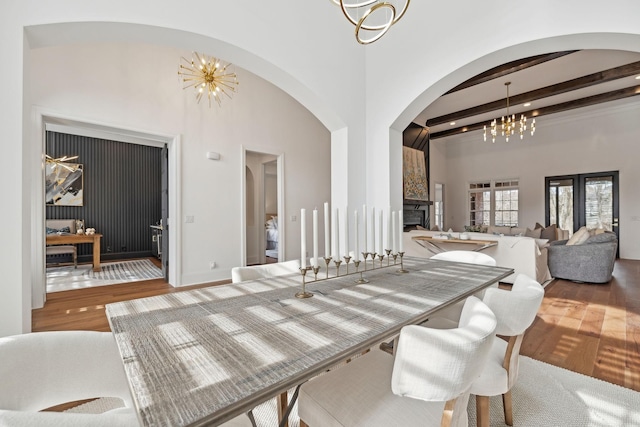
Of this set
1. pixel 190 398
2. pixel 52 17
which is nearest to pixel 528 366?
pixel 190 398

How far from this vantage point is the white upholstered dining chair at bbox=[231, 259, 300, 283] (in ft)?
5.50

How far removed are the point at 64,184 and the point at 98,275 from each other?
8.94ft

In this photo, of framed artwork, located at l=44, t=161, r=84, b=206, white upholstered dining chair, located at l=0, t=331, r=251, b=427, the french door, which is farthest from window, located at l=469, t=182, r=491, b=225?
framed artwork, located at l=44, t=161, r=84, b=206

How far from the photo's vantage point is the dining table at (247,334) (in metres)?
0.60

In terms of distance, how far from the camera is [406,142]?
22.1ft

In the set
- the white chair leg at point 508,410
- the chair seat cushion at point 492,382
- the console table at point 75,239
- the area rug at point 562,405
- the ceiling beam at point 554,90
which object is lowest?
the area rug at point 562,405

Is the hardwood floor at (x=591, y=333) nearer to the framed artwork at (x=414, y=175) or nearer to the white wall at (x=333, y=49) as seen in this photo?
the white wall at (x=333, y=49)

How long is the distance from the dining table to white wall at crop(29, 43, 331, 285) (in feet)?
10.3

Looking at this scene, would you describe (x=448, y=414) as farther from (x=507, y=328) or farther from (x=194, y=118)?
(x=194, y=118)

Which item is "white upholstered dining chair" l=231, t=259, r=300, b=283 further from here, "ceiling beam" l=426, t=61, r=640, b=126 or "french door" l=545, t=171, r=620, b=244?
"french door" l=545, t=171, r=620, b=244

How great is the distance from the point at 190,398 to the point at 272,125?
200 inches

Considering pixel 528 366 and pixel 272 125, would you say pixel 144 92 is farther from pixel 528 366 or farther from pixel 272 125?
pixel 528 366

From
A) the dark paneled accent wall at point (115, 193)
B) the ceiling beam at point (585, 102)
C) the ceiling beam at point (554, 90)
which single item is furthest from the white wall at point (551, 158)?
the dark paneled accent wall at point (115, 193)

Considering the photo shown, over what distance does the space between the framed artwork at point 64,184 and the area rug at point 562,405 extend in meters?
7.15
